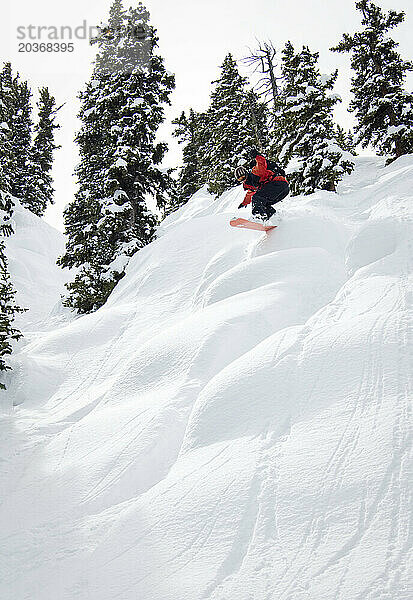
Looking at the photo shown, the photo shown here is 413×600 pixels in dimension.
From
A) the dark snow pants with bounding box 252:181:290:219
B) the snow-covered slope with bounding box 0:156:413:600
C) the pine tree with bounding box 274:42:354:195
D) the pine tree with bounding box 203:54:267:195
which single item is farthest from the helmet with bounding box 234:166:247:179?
the pine tree with bounding box 203:54:267:195

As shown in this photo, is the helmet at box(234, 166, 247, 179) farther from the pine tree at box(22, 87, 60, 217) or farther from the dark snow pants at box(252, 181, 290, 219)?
the pine tree at box(22, 87, 60, 217)

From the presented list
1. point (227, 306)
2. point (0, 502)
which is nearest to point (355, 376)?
point (227, 306)

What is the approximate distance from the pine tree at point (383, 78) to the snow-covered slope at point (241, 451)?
13.5m

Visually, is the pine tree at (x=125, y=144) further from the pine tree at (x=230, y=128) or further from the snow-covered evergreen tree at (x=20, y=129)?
the snow-covered evergreen tree at (x=20, y=129)

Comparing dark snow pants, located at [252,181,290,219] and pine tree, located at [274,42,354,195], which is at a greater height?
pine tree, located at [274,42,354,195]

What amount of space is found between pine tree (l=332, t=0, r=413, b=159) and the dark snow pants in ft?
42.3

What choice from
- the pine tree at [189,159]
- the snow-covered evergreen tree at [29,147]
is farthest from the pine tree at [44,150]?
the pine tree at [189,159]

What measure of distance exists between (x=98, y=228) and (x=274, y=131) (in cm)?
1022

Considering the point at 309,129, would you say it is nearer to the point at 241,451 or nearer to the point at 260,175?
the point at 260,175

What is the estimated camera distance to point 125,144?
15.9 meters

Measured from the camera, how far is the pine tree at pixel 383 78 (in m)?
19.9

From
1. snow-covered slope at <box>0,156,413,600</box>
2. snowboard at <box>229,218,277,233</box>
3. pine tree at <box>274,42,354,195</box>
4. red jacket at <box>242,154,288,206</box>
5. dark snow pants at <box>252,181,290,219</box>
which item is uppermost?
pine tree at <box>274,42,354,195</box>

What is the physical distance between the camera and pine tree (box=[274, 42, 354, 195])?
17672mm

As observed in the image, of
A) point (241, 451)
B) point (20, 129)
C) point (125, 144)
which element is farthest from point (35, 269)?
point (241, 451)
